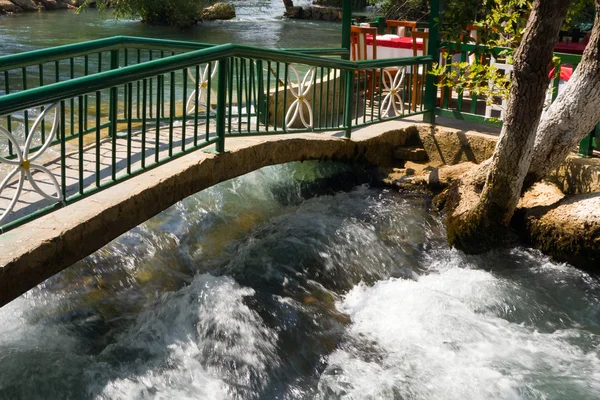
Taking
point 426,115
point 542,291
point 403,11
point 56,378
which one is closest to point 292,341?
point 56,378

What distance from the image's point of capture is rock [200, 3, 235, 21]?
33.5m

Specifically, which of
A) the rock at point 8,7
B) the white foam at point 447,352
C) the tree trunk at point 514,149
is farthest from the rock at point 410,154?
the rock at point 8,7

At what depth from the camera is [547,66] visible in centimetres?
634

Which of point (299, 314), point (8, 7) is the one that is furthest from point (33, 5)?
point (299, 314)

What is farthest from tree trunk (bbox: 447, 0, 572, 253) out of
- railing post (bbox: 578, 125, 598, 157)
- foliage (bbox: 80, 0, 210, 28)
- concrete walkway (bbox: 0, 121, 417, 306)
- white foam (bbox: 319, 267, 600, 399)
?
foliage (bbox: 80, 0, 210, 28)

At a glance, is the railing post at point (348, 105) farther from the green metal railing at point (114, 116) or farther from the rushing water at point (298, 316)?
the rushing water at point (298, 316)

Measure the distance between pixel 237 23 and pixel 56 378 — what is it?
28442 millimetres

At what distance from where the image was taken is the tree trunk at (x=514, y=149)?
6.23m

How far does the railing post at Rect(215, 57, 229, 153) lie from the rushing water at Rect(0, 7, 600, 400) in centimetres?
90

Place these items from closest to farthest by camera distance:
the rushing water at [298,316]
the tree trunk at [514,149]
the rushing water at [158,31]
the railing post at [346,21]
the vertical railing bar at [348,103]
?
1. the rushing water at [298,316]
2. the tree trunk at [514,149]
3. the vertical railing bar at [348,103]
4. the railing post at [346,21]
5. the rushing water at [158,31]

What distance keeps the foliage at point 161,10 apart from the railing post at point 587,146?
77.4ft

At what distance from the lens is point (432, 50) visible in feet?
28.8

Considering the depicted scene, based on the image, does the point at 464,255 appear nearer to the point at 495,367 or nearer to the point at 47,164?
the point at 495,367

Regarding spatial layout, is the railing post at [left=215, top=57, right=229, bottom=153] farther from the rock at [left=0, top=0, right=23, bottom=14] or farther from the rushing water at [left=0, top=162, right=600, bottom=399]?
the rock at [left=0, top=0, right=23, bottom=14]
